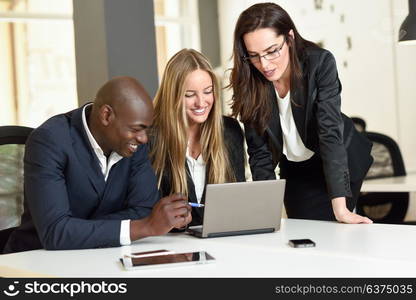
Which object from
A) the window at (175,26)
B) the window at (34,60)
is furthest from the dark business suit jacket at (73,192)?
the window at (175,26)

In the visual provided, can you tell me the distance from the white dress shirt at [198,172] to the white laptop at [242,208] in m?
0.44

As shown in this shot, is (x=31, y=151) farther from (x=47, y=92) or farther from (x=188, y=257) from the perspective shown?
(x=47, y=92)

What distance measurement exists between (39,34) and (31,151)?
5.90 metres

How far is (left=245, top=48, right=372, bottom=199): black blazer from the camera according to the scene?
106 inches

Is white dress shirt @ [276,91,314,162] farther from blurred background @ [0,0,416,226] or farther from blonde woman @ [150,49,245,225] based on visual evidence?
blurred background @ [0,0,416,226]

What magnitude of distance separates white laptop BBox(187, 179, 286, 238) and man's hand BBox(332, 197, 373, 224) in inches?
10.3

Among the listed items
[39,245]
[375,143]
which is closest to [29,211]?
[39,245]

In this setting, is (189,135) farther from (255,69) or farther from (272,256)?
(272,256)

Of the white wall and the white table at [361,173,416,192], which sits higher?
the white wall

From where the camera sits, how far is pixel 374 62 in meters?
6.77

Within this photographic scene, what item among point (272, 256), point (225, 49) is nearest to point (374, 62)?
point (225, 49)

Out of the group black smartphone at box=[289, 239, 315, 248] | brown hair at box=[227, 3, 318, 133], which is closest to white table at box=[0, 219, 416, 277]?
black smartphone at box=[289, 239, 315, 248]

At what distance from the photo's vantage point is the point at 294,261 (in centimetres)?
188

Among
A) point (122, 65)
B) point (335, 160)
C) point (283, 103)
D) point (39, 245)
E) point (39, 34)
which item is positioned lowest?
point (39, 245)
